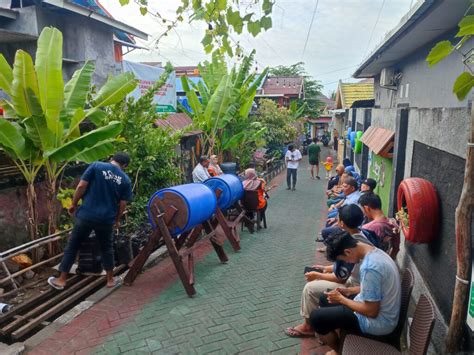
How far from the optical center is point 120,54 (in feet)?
44.6

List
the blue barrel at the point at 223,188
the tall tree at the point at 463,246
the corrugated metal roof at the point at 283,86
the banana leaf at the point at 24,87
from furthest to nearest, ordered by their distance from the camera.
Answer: the corrugated metal roof at the point at 283,86
the blue barrel at the point at 223,188
the banana leaf at the point at 24,87
the tall tree at the point at 463,246

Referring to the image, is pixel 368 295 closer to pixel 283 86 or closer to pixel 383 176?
pixel 383 176

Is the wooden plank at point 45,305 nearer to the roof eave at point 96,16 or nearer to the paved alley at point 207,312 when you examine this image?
the paved alley at point 207,312

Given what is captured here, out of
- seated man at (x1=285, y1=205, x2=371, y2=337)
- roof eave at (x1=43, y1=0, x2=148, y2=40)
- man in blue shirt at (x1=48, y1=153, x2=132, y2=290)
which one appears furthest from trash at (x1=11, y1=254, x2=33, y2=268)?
roof eave at (x1=43, y1=0, x2=148, y2=40)

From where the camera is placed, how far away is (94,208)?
16.2 ft

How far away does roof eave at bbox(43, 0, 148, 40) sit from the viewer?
923 centimetres

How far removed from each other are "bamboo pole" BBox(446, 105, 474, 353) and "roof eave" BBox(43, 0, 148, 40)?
9.88 metres

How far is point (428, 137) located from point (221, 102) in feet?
24.4

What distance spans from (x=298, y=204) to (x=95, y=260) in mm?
7030

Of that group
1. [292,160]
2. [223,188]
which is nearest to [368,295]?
[223,188]

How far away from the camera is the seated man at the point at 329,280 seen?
3844 millimetres

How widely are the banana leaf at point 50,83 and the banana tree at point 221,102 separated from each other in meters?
5.89

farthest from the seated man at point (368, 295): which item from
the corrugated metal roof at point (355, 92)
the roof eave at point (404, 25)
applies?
the corrugated metal roof at point (355, 92)

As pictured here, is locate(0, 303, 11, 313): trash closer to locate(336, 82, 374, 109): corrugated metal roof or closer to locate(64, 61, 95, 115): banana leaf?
locate(64, 61, 95, 115): banana leaf
